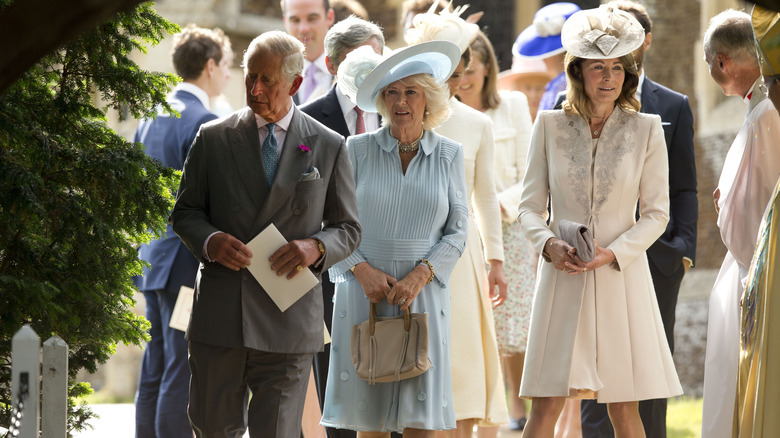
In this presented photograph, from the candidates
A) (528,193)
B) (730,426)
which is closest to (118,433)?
(528,193)

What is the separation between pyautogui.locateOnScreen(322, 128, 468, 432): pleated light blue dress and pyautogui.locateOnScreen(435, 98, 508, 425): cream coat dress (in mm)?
543

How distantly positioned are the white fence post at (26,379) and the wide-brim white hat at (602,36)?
2.95 meters

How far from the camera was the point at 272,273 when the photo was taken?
193 inches

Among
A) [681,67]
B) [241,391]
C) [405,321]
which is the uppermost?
[681,67]

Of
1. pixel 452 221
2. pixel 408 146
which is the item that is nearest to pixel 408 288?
pixel 452 221

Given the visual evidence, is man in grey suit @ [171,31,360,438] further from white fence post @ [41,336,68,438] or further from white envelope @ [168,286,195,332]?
white envelope @ [168,286,195,332]

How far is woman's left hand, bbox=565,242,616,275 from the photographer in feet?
18.5

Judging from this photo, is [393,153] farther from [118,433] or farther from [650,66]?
[650,66]

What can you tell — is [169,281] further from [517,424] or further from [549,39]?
[549,39]

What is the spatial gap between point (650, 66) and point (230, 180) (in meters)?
13.1

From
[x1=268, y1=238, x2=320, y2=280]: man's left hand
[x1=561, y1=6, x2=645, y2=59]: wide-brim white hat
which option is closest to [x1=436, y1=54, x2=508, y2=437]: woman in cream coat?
[x1=561, y1=6, x2=645, y2=59]: wide-brim white hat

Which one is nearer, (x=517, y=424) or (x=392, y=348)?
(x=392, y=348)

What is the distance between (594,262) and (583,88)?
35.8 inches

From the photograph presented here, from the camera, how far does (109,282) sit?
526cm
